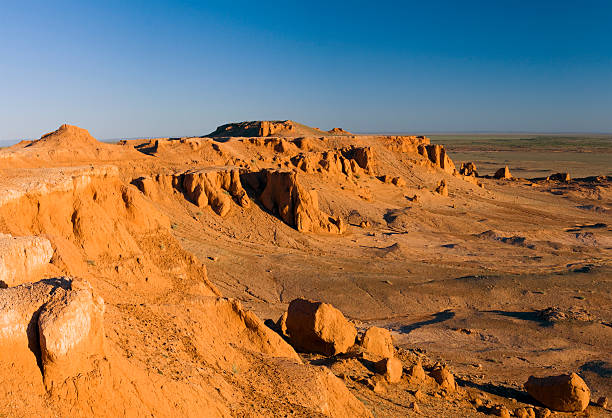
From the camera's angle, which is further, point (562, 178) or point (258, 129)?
point (562, 178)

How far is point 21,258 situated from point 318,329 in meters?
6.94

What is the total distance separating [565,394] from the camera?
1058 cm

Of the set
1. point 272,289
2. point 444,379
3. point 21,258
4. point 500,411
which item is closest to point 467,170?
point 272,289

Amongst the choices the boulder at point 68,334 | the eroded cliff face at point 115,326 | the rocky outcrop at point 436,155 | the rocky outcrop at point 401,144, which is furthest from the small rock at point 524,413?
the rocky outcrop at point 436,155

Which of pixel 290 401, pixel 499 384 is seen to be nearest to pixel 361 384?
pixel 290 401

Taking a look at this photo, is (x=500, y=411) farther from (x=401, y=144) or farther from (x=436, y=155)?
(x=436, y=155)

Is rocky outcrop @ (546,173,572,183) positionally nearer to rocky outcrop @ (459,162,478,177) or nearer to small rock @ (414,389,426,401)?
rocky outcrop @ (459,162,478,177)

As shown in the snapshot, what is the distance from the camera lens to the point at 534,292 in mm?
19859

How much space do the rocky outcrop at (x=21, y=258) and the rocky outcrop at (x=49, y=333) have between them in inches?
59.8

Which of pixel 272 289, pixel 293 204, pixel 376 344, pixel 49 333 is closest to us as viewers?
pixel 49 333

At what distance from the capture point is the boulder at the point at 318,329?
11492 mm

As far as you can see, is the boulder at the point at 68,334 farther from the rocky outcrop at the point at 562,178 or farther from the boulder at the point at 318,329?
the rocky outcrop at the point at 562,178

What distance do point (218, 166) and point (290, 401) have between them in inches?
972

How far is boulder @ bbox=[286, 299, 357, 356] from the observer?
11.5 meters
